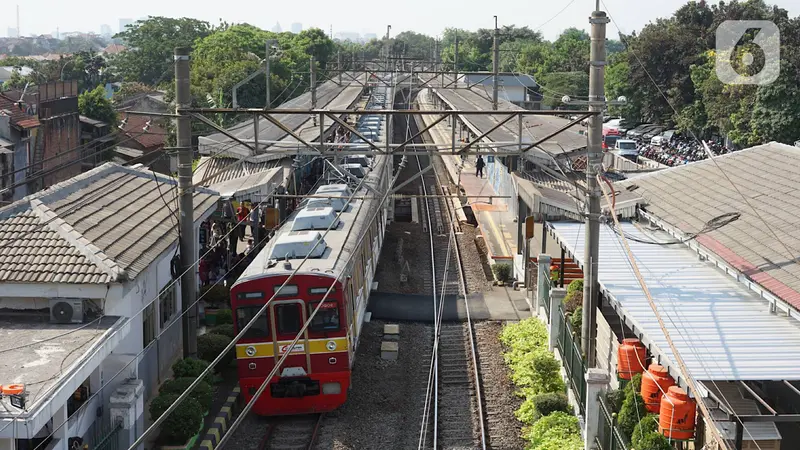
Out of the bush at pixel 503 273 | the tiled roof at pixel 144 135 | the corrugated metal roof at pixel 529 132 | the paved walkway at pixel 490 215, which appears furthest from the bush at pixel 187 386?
the tiled roof at pixel 144 135

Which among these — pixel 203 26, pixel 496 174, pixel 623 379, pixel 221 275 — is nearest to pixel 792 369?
pixel 623 379

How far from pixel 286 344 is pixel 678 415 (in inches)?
224

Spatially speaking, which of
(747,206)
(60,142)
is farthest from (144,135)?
(747,206)

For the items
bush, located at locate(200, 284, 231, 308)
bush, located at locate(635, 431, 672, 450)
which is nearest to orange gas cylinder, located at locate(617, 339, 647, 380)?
bush, located at locate(635, 431, 672, 450)

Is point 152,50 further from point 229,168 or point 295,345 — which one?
point 295,345

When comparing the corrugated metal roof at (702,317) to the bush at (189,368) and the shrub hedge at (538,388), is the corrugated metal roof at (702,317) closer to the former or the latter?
the shrub hedge at (538,388)

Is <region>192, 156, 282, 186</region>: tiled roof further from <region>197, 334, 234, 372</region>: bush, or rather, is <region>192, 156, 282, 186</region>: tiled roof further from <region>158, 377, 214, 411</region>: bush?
<region>158, 377, 214, 411</region>: bush

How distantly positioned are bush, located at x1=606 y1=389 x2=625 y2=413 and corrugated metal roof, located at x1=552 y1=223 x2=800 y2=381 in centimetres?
93

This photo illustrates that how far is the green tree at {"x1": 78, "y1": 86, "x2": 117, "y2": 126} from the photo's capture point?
129 feet

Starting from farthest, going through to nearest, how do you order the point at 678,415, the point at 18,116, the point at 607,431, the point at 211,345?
the point at 18,116, the point at 211,345, the point at 607,431, the point at 678,415

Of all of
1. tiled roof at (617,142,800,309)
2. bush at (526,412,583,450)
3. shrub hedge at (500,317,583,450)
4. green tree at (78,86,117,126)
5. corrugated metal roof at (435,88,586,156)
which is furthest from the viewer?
green tree at (78,86,117,126)

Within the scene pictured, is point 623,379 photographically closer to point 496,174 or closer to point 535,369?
point 535,369

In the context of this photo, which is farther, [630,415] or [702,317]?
[702,317]

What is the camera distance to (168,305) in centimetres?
1585
